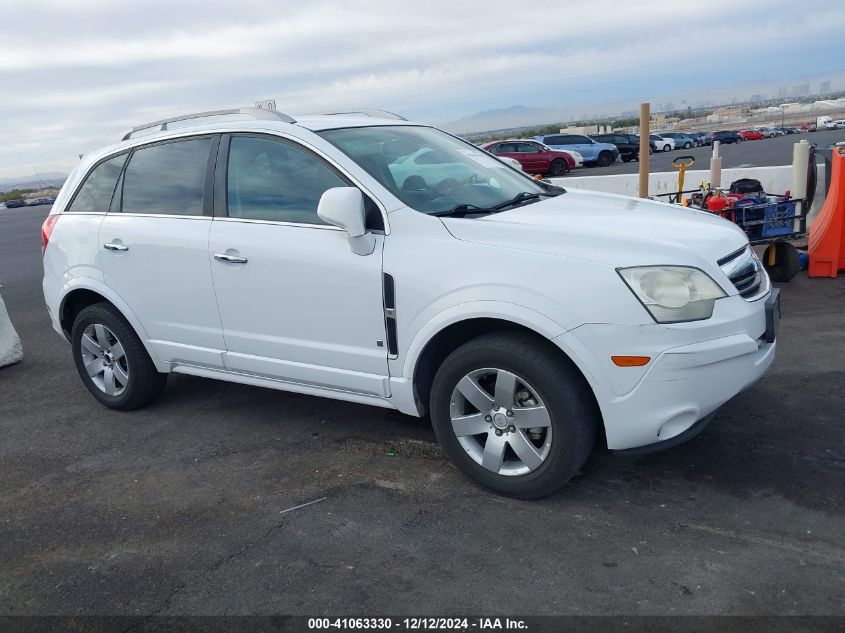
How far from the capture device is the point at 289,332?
13.7ft

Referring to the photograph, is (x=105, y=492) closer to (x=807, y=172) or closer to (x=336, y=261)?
(x=336, y=261)

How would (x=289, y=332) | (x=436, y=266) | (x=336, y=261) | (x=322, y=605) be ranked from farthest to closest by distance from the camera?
(x=289, y=332), (x=336, y=261), (x=436, y=266), (x=322, y=605)

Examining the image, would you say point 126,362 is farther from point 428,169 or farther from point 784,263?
point 784,263

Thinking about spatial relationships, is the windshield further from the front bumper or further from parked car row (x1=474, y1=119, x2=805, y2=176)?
parked car row (x1=474, y1=119, x2=805, y2=176)

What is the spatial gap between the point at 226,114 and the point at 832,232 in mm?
6118

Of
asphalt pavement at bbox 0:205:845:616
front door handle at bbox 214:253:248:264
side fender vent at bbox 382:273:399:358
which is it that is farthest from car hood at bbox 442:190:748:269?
front door handle at bbox 214:253:248:264

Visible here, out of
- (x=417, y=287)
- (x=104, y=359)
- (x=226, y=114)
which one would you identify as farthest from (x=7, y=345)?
(x=417, y=287)

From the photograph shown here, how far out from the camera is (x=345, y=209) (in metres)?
3.63

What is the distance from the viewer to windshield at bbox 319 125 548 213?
4.02 m

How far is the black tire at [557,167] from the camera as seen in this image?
1253 inches

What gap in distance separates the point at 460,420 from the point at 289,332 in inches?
44.8

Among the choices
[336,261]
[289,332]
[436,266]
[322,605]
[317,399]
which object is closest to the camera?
[322,605]

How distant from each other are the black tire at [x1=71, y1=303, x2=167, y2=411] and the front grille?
370 cm

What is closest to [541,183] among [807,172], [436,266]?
[436,266]
